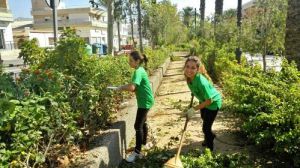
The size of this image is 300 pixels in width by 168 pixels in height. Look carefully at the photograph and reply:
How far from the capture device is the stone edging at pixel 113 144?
4083 millimetres

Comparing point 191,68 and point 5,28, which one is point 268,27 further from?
point 5,28

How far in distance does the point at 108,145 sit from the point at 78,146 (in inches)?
15.3

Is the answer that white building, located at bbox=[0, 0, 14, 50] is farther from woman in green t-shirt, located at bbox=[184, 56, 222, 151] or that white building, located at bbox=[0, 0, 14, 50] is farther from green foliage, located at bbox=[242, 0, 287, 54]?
woman in green t-shirt, located at bbox=[184, 56, 222, 151]

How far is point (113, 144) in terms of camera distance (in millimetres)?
4746

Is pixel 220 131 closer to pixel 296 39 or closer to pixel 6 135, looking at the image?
pixel 296 39

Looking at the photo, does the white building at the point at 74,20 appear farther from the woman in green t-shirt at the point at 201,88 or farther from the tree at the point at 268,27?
the woman in green t-shirt at the point at 201,88

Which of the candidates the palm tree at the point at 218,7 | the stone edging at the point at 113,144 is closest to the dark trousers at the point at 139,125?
the stone edging at the point at 113,144

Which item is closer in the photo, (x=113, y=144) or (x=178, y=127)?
(x=113, y=144)

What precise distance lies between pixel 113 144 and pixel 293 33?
13.8 feet

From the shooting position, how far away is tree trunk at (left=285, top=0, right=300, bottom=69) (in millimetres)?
6637

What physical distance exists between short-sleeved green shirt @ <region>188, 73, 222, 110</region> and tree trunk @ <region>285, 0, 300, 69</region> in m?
2.75

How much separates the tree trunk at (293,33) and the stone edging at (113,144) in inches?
129

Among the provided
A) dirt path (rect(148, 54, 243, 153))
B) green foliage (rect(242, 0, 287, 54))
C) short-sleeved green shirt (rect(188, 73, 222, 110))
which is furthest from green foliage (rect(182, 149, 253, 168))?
green foliage (rect(242, 0, 287, 54))

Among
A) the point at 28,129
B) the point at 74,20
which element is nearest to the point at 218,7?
the point at 28,129
